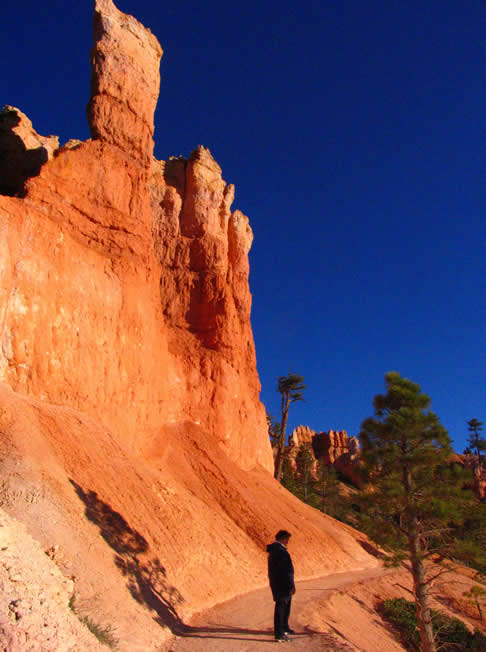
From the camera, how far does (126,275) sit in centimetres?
2202

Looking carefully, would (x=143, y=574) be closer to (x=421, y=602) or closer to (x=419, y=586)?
(x=419, y=586)

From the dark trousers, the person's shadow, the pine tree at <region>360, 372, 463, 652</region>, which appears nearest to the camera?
the dark trousers

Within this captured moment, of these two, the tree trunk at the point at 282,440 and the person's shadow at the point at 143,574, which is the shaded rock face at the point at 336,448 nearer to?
the tree trunk at the point at 282,440

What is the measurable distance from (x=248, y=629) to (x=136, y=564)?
3.18 m

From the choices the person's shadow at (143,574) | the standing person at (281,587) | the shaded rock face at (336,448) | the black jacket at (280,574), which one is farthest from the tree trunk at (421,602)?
the shaded rock face at (336,448)

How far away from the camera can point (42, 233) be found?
1797 centimetres

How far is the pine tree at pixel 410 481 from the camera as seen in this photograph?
13328 mm

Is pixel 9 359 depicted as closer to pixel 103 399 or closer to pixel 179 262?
pixel 103 399

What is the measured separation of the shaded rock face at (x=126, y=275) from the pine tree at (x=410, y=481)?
402 inches

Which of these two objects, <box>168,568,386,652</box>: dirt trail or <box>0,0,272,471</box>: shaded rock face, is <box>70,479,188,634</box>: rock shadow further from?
<box>0,0,272,471</box>: shaded rock face

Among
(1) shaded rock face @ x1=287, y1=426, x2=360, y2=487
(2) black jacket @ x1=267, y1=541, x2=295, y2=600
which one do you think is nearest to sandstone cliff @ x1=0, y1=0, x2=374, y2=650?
(2) black jacket @ x1=267, y1=541, x2=295, y2=600

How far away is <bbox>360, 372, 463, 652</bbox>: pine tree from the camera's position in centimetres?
1333

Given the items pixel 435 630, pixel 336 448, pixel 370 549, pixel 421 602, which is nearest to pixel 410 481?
pixel 421 602

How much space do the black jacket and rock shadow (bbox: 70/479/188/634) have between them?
2.40m
